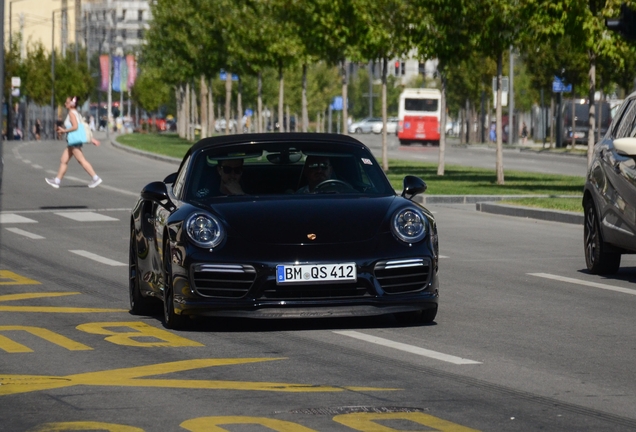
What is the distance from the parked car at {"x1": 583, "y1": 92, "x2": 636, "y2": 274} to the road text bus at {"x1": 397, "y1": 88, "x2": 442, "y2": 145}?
2821 inches

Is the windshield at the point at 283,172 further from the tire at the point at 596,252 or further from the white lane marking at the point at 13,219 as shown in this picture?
the white lane marking at the point at 13,219

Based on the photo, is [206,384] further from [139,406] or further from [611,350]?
[611,350]

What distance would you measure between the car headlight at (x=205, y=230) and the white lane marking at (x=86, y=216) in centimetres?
1180

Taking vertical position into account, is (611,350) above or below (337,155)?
below

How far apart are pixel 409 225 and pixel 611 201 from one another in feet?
13.2

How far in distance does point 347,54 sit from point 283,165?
30024 mm

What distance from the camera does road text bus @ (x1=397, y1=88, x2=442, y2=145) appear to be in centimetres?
8569

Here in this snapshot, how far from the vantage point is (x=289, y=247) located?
9.26m

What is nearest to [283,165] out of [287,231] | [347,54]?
[287,231]

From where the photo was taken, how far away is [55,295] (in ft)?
39.3

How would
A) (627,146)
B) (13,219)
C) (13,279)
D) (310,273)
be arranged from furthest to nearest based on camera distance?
(13,219) < (13,279) < (627,146) < (310,273)

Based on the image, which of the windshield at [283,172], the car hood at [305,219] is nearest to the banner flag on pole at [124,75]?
the windshield at [283,172]

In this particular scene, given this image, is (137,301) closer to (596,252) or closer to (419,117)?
(596,252)

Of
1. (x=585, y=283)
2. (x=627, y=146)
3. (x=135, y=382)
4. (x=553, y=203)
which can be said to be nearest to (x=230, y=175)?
(x=135, y=382)
